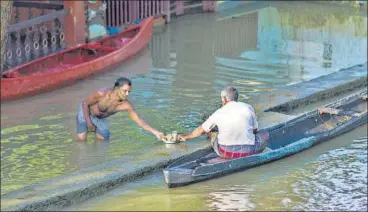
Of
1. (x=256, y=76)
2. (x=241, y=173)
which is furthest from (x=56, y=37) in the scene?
(x=241, y=173)

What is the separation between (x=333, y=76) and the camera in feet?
52.5

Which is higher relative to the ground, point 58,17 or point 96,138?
point 58,17

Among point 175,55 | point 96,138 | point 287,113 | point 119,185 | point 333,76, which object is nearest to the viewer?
point 119,185

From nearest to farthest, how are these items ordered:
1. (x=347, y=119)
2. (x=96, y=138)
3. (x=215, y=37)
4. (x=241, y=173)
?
(x=241, y=173)
(x=96, y=138)
(x=347, y=119)
(x=215, y=37)

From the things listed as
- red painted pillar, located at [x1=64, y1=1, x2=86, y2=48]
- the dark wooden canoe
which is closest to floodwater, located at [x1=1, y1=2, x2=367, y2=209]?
the dark wooden canoe

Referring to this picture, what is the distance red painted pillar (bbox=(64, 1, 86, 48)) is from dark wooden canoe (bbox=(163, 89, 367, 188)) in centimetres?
676

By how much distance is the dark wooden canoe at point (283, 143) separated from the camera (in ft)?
32.1

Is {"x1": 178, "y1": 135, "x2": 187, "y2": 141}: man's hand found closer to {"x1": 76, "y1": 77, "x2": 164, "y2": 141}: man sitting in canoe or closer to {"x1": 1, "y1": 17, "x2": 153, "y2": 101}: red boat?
{"x1": 76, "y1": 77, "x2": 164, "y2": 141}: man sitting in canoe

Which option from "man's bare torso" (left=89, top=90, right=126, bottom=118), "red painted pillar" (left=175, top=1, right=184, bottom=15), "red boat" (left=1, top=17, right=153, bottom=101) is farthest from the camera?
"red painted pillar" (left=175, top=1, right=184, bottom=15)

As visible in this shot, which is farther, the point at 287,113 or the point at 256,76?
the point at 256,76

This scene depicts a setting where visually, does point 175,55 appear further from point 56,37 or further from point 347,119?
point 347,119

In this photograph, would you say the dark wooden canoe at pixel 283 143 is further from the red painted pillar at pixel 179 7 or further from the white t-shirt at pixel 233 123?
the red painted pillar at pixel 179 7

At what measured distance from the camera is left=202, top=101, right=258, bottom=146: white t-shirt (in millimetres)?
10055

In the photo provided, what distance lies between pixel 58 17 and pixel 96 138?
6.43 meters
